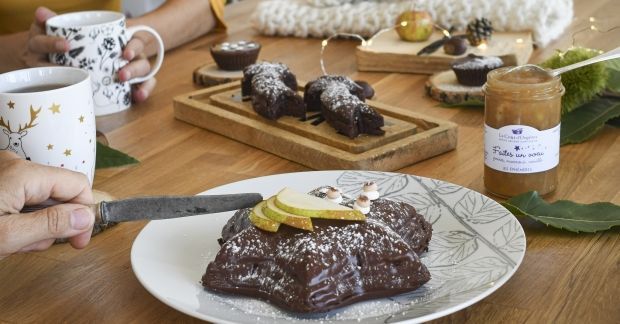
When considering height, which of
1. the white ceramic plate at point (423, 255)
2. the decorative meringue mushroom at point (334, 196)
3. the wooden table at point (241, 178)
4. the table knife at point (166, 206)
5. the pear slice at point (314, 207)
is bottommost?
the wooden table at point (241, 178)

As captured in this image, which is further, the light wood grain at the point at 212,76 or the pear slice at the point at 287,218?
the light wood grain at the point at 212,76

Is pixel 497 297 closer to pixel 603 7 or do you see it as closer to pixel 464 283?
pixel 464 283

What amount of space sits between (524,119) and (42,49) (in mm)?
900

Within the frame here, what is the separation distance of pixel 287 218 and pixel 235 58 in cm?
91

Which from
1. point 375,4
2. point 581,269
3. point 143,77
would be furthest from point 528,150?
point 375,4

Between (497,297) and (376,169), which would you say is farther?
(376,169)

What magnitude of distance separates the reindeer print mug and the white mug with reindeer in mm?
346

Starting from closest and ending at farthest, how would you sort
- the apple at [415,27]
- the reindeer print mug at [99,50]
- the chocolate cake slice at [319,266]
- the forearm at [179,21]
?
the chocolate cake slice at [319,266] < the reindeer print mug at [99,50] < the apple at [415,27] < the forearm at [179,21]

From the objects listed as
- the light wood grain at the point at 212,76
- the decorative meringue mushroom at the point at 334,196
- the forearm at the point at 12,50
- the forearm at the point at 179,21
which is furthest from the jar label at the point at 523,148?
the forearm at the point at 12,50

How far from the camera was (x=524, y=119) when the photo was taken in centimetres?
113

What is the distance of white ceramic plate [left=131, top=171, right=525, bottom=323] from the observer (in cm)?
86

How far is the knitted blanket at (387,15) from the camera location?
6.34 feet

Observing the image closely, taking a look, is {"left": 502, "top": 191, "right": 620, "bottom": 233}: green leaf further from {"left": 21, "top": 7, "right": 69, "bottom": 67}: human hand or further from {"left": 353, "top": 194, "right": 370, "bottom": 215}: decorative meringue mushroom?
{"left": 21, "top": 7, "right": 69, "bottom": 67}: human hand

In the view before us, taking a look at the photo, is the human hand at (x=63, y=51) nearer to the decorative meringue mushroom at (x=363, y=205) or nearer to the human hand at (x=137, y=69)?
the human hand at (x=137, y=69)
